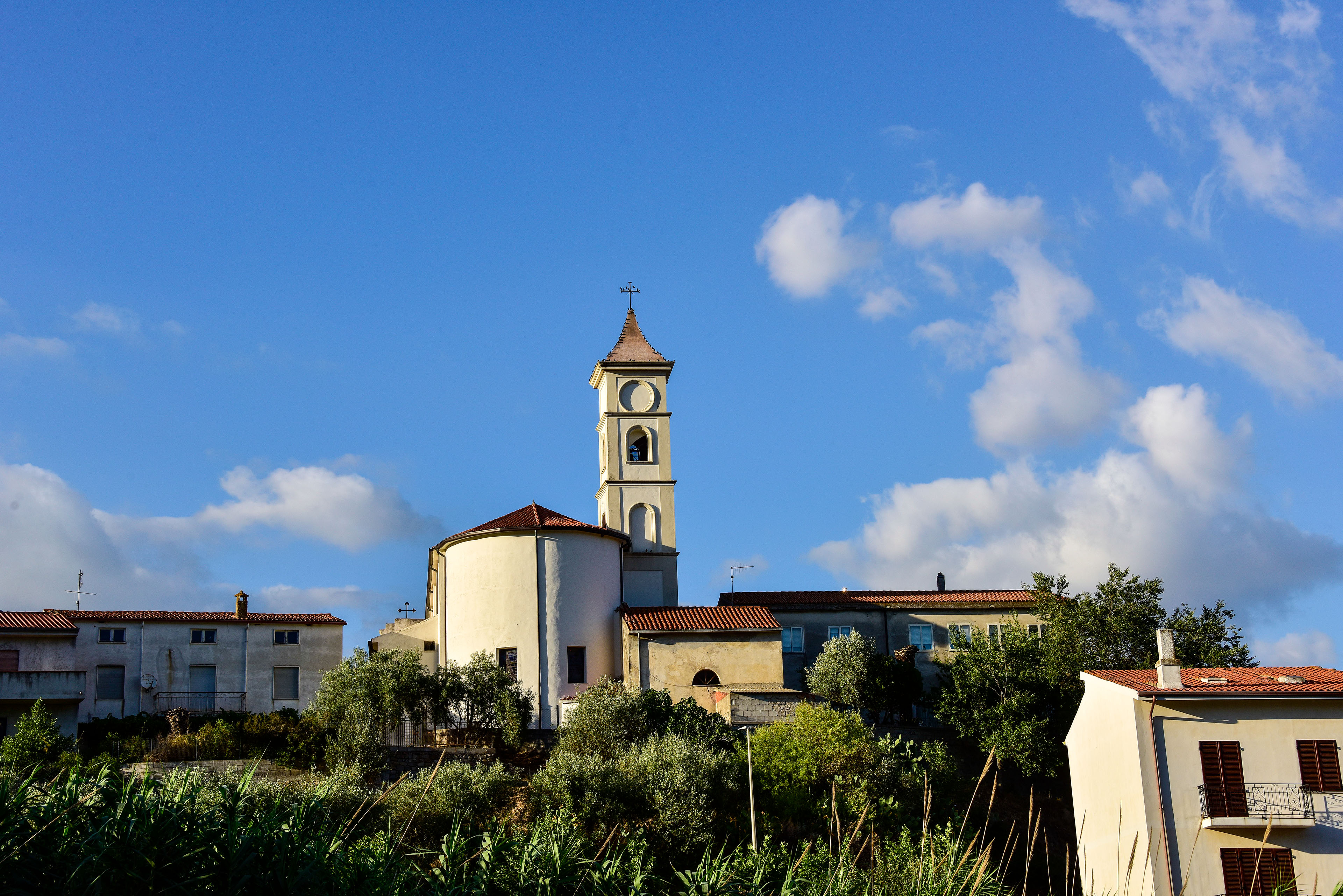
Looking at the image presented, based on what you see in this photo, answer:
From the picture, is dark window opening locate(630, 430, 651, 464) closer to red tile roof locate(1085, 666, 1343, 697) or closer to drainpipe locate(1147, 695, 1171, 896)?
red tile roof locate(1085, 666, 1343, 697)

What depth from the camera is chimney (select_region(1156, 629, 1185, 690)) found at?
29891mm

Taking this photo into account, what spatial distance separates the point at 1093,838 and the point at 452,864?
22795 millimetres

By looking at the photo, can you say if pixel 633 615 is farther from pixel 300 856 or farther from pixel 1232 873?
pixel 300 856

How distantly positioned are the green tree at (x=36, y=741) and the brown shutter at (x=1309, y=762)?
3120 cm

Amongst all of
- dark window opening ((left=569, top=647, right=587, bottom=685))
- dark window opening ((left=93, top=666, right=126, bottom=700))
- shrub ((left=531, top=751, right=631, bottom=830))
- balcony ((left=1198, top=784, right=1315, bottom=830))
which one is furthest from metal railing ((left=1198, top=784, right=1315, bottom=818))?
dark window opening ((left=93, top=666, right=126, bottom=700))

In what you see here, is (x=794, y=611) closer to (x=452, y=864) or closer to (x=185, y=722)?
(x=185, y=722)

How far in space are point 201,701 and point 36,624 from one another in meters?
5.93

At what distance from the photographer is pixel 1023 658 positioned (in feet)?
A: 137

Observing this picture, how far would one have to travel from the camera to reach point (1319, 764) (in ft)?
94.8

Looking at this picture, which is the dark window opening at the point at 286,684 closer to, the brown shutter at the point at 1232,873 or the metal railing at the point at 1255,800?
the metal railing at the point at 1255,800

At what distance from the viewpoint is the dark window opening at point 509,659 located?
137ft

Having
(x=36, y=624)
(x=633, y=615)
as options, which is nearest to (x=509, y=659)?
(x=633, y=615)

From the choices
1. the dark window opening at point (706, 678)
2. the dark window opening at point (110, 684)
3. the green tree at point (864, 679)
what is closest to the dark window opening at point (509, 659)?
the dark window opening at point (706, 678)

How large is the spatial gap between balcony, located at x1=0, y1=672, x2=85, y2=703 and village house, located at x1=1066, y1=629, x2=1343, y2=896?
3051cm
